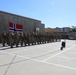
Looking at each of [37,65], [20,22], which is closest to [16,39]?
[37,65]

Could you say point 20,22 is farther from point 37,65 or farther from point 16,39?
point 37,65

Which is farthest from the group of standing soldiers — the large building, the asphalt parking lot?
the large building

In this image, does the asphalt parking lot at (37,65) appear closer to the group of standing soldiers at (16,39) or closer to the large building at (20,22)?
the group of standing soldiers at (16,39)

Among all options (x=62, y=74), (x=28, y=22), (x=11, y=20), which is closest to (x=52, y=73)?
(x=62, y=74)

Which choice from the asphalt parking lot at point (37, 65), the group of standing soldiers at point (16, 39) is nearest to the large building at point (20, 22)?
the group of standing soldiers at point (16, 39)

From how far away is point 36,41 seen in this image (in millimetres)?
22828

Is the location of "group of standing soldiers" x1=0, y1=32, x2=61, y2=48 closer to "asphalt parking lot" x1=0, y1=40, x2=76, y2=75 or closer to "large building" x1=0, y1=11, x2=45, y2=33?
"asphalt parking lot" x1=0, y1=40, x2=76, y2=75

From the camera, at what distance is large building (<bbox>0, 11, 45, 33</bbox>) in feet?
92.4

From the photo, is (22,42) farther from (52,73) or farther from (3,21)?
(52,73)

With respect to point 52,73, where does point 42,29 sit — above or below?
above

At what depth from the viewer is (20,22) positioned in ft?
110

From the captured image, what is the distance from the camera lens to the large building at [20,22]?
92.4 feet

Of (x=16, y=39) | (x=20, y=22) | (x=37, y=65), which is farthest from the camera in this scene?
(x=20, y=22)

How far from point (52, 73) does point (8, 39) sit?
1208 cm
